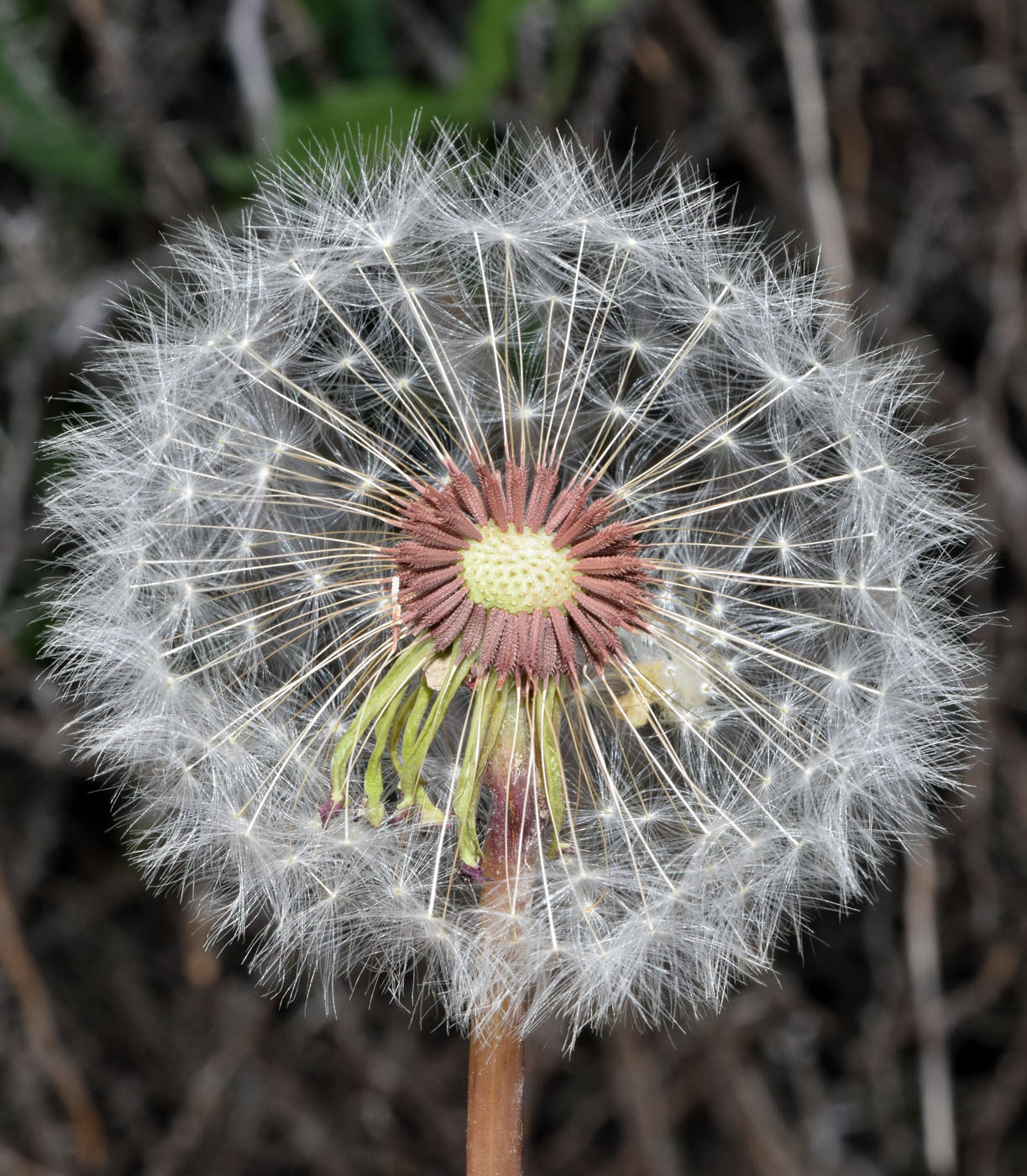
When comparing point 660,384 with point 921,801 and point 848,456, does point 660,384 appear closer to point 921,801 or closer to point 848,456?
point 848,456

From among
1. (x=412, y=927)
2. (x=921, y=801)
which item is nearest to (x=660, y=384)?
(x=921, y=801)

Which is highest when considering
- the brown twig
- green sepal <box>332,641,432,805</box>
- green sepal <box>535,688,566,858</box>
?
green sepal <box>332,641,432,805</box>

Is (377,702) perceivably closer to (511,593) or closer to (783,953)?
(511,593)

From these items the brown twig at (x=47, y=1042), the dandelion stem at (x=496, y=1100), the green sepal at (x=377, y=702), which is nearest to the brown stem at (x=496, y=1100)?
the dandelion stem at (x=496, y=1100)

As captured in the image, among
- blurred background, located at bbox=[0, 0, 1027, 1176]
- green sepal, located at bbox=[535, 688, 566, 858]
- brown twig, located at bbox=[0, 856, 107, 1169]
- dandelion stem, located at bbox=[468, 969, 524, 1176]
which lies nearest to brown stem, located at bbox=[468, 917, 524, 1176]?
dandelion stem, located at bbox=[468, 969, 524, 1176]

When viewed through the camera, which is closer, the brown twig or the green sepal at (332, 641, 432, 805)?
the green sepal at (332, 641, 432, 805)

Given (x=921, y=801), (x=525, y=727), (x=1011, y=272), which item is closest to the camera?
(x=525, y=727)

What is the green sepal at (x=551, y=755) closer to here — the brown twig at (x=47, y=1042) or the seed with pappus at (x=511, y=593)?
the seed with pappus at (x=511, y=593)

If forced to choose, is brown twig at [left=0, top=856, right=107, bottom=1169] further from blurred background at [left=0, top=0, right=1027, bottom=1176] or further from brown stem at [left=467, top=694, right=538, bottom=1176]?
brown stem at [left=467, top=694, right=538, bottom=1176]
